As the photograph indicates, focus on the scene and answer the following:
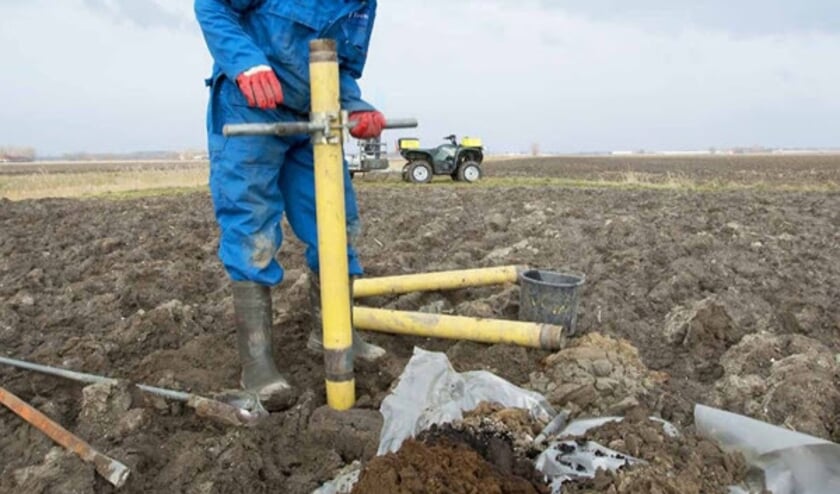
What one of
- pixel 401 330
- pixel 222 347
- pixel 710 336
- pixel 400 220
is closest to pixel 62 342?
pixel 222 347

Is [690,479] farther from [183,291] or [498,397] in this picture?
[183,291]

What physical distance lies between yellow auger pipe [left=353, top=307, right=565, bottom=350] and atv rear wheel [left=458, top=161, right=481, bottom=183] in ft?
50.6

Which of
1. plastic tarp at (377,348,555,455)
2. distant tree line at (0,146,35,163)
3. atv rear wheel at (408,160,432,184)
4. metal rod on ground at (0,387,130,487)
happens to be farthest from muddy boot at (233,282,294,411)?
distant tree line at (0,146,35,163)

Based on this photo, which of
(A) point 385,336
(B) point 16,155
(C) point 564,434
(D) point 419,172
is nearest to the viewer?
(C) point 564,434

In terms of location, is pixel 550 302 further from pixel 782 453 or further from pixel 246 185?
pixel 246 185

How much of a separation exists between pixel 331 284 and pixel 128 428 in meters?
0.92

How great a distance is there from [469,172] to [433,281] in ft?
48.5

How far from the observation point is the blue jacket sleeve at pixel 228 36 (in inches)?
97.7

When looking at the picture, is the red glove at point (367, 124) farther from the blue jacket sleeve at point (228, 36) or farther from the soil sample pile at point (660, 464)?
the soil sample pile at point (660, 464)

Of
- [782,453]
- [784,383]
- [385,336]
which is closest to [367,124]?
[385,336]

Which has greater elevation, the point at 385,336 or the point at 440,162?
the point at 440,162

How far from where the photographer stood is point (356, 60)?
9.63 feet

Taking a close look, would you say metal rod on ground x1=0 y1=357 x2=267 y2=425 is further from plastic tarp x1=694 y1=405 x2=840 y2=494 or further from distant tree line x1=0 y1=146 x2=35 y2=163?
distant tree line x1=0 y1=146 x2=35 y2=163

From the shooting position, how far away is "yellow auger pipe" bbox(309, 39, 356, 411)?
94.8 inches
